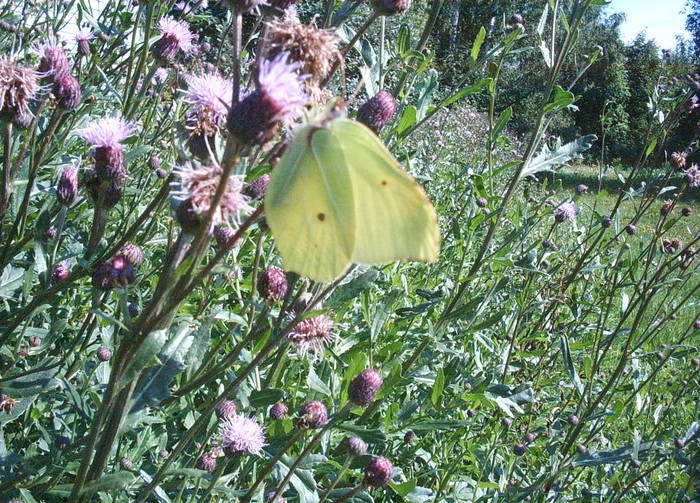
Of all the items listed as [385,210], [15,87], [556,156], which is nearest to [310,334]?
[385,210]

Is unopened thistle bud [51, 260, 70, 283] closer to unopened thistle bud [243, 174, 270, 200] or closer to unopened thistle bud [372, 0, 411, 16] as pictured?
unopened thistle bud [243, 174, 270, 200]

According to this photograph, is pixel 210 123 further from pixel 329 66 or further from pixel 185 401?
pixel 185 401

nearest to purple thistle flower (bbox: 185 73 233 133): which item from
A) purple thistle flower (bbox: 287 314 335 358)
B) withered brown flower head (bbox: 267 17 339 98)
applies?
withered brown flower head (bbox: 267 17 339 98)

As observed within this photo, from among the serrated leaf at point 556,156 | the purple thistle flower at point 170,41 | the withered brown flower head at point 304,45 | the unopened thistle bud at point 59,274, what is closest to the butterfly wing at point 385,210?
the withered brown flower head at point 304,45

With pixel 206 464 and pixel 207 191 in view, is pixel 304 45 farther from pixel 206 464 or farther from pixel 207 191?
pixel 206 464

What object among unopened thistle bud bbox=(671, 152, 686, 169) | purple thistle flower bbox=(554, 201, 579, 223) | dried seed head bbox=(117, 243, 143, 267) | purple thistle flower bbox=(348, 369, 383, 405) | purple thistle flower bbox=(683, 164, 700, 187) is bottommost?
dried seed head bbox=(117, 243, 143, 267)
